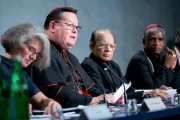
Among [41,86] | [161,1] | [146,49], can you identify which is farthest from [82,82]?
[161,1]

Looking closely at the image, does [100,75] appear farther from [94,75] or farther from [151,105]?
[151,105]

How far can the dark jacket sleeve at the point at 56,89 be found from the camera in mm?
2621

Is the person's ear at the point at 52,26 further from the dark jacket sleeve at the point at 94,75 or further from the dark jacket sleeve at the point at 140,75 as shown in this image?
the dark jacket sleeve at the point at 140,75

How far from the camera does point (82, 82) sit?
3.13 meters

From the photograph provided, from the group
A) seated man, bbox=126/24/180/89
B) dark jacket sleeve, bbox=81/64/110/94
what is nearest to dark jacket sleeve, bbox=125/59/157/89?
seated man, bbox=126/24/180/89

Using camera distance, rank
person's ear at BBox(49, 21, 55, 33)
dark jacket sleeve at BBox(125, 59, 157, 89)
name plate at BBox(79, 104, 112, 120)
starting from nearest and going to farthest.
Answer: name plate at BBox(79, 104, 112, 120) < person's ear at BBox(49, 21, 55, 33) < dark jacket sleeve at BBox(125, 59, 157, 89)

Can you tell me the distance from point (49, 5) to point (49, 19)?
1.99 metres

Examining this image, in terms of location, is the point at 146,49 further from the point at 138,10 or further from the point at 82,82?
the point at 138,10

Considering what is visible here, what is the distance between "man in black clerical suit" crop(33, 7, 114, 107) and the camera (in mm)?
2641

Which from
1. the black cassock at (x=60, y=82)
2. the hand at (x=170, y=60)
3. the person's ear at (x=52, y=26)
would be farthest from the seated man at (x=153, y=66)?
the person's ear at (x=52, y=26)

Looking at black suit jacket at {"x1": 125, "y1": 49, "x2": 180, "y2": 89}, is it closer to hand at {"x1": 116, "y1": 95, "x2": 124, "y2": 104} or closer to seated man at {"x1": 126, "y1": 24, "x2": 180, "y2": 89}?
seated man at {"x1": 126, "y1": 24, "x2": 180, "y2": 89}

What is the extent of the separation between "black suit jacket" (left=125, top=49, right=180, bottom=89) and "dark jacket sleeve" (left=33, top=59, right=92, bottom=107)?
5.38ft

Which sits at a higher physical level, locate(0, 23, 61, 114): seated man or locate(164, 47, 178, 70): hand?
locate(0, 23, 61, 114): seated man

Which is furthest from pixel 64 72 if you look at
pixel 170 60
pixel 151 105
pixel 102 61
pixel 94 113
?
pixel 170 60
